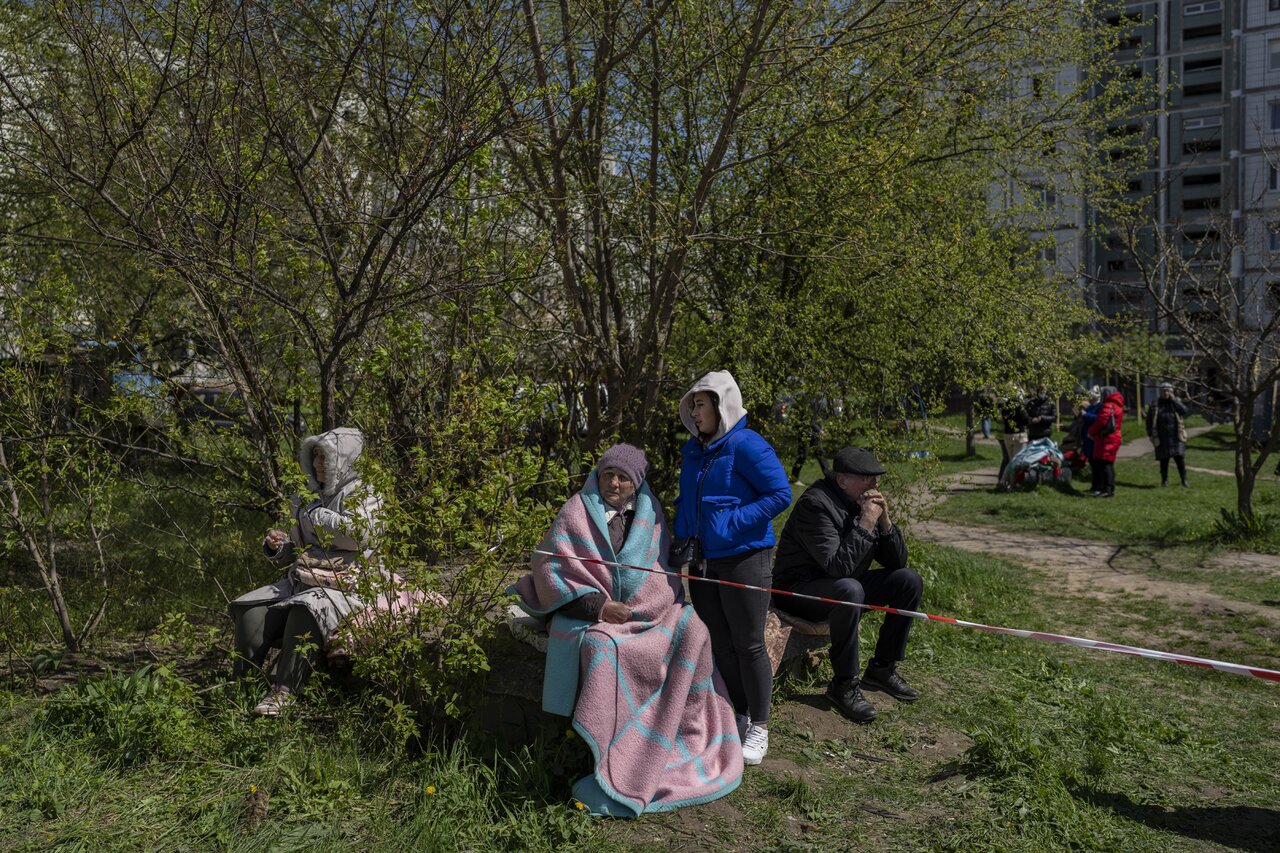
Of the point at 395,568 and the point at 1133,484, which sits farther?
the point at 1133,484

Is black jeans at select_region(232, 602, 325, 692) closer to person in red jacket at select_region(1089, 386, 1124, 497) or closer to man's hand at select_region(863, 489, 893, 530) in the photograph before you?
man's hand at select_region(863, 489, 893, 530)

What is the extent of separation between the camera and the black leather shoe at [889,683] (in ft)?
18.4

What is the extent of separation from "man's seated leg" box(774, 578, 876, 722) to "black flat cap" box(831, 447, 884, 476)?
1.73 ft

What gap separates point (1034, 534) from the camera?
11977mm

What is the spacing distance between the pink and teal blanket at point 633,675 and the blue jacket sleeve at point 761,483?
0.41m

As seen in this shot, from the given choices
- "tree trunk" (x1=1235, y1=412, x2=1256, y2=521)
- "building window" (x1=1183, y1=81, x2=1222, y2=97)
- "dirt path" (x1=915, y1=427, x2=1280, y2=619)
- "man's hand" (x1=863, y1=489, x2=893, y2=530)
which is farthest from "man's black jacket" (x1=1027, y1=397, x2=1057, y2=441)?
"building window" (x1=1183, y1=81, x2=1222, y2=97)

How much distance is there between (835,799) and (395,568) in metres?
2.06

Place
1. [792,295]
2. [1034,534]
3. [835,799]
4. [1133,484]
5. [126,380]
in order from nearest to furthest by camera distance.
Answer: [835,799]
[126,380]
[792,295]
[1034,534]
[1133,484]

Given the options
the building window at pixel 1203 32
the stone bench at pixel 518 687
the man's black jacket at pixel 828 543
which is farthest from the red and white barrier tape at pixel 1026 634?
the building window at pixel 1203 32

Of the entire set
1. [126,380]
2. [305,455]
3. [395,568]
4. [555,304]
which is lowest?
[395,568]

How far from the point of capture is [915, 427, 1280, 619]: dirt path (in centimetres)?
853

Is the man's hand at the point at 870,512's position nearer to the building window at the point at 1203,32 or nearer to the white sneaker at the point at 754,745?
the white sneaker at the point at 754,745

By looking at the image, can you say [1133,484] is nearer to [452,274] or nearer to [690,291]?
[690,291]

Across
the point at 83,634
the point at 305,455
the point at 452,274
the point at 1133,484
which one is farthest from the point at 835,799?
the point at 1133,484
